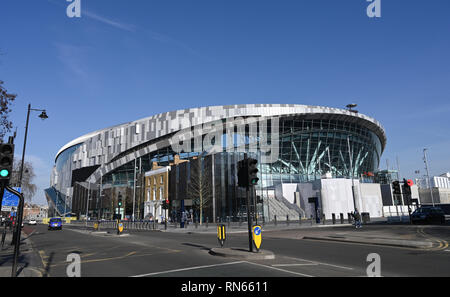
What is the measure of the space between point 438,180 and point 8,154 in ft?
665

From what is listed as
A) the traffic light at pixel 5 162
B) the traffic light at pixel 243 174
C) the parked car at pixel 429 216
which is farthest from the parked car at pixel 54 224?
the parked car at pixel 429 216

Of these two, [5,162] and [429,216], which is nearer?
[5,162]

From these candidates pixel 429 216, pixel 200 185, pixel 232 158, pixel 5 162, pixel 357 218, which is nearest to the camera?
pixel 5 162

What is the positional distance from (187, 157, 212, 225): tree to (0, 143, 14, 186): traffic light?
4028 centimetres

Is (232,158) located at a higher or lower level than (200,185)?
higher

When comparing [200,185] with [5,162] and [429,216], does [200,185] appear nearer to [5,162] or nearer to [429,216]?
[429,216]

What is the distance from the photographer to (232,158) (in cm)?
5141

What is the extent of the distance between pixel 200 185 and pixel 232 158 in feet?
23.5

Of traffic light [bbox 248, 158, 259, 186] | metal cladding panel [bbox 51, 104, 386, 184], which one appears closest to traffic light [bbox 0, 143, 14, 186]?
traffic light [bbox 248, 158, 259, 186]

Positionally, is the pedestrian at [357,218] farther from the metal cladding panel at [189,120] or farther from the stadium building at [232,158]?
the metal cladding panel at [189,120]

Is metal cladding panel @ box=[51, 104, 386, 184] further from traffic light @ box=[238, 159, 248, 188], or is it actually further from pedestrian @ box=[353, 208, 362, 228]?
traffic light @ box=[238, 159, 248, 188]

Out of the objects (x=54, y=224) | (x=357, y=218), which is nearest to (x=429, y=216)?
(x=357, y=218)

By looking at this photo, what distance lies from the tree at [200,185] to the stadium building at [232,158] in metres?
0.17
